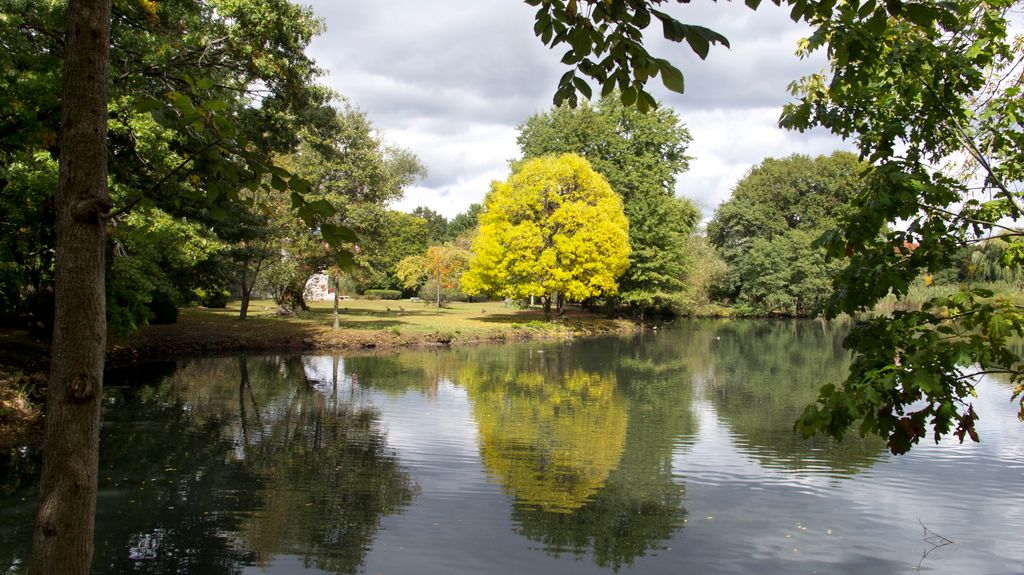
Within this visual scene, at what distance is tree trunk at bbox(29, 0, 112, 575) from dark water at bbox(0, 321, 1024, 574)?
4467 millimetres

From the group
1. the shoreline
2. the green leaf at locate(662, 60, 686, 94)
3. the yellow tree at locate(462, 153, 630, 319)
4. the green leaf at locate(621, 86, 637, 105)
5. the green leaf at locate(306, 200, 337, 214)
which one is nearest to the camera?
the green leaf at locate(306, 200, 337, 214)

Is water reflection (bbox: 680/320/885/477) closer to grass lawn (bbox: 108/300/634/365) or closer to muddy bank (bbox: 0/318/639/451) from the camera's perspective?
grass lawn (bbox: 108/300/634/365)

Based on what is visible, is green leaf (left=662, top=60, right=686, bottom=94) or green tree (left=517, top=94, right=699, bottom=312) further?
green tree (left=517, top=94, right=699, bottom=312)

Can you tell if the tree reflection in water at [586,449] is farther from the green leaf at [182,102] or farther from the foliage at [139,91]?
the green leaf at [182,102]

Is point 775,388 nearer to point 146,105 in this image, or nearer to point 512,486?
point 512,486

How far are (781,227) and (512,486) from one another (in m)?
49.6

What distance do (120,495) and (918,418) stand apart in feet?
26.3

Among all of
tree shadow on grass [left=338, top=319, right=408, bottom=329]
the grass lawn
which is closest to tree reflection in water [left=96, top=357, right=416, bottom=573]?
the grass lawn

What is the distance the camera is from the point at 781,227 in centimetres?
5241

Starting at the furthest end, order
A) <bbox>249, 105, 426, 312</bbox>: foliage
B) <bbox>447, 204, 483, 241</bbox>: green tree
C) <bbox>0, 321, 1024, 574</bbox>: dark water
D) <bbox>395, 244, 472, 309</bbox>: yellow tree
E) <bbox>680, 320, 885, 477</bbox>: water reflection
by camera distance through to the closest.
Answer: <bbox>447, 204, 483, 241</bbox>: green tree
<bbox>395, 244, 472, 309</bbox>: yellow tree
<bbox>249, 105, 426, 312</bbox>: foliage
<bbox>680, 320, 885, 477</bbox>: water reflection
<bbox>0, 321, 1024, 574</bbox>: dark water

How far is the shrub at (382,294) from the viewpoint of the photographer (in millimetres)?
52719

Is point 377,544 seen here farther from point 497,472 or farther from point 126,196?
point 126,196

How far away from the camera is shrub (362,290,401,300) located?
52719mm

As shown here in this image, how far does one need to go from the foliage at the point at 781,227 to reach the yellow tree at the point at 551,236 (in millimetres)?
20337
